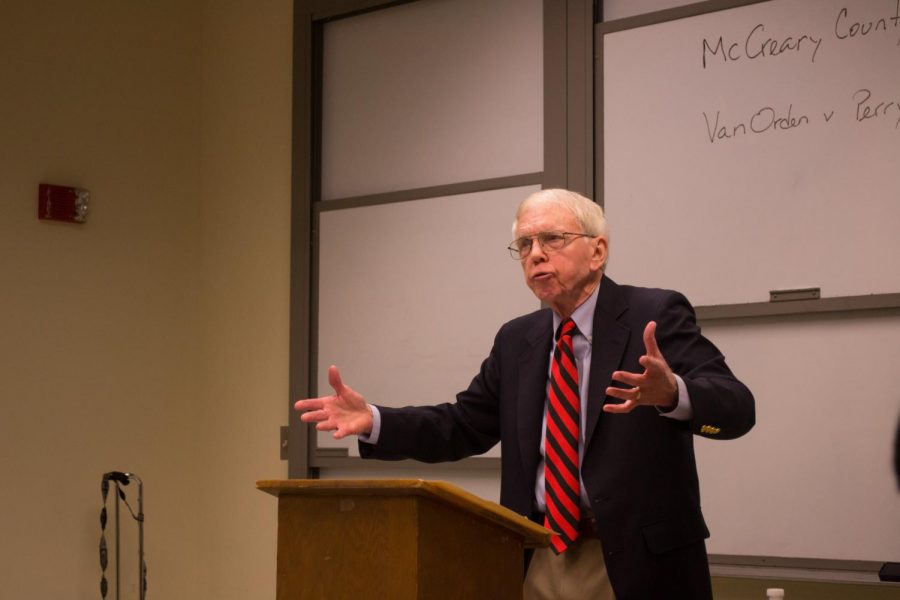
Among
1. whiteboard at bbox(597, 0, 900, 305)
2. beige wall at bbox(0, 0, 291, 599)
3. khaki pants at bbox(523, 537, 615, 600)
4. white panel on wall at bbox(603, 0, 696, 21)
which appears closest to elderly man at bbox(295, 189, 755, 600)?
khaki pants at bbox(523, 537, 615, 600)

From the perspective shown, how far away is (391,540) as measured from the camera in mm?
1944

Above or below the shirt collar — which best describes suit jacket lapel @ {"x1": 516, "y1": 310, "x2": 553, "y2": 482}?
below

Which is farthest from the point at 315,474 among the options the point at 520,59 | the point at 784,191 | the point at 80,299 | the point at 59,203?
the point at 784,191

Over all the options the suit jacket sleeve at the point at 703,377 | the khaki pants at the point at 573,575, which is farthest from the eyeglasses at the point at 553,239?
the khaki pants at the point at 573,575

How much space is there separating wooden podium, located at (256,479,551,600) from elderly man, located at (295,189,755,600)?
0.36 meters

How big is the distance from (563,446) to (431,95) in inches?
90.5

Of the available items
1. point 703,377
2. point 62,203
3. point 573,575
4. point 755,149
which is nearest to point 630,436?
point 703,377

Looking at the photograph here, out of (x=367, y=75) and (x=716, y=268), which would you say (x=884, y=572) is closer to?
(x=716, y=268)

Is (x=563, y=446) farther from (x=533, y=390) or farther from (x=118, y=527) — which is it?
(x=118, y=527)

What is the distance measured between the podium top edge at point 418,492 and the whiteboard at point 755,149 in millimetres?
1750

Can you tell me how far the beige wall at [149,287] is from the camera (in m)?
4.53

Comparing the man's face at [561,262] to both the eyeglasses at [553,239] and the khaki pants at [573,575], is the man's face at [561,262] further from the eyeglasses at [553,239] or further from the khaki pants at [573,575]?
the khaki pants at [573,575]

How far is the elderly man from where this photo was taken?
2.46 meters

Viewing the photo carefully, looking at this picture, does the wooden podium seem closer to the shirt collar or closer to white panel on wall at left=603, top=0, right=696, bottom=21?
the shirt collar
